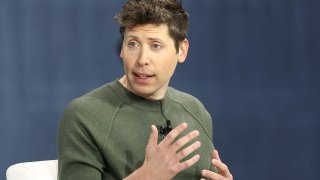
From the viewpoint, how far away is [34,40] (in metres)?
2.47

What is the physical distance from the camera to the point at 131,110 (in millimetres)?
1687

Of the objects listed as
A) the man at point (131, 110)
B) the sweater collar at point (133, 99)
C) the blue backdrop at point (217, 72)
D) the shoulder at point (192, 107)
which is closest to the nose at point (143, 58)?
the man at point (131, 110)

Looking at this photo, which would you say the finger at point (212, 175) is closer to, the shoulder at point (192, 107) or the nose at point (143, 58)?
the shoulder at point (192, 107)

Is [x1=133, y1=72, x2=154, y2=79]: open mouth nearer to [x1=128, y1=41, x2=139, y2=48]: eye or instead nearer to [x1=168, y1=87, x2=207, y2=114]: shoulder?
[x1=128, y1=41, x2=139, y2=48]: eye

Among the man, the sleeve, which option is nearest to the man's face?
the man

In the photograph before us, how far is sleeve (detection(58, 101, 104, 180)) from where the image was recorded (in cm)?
156

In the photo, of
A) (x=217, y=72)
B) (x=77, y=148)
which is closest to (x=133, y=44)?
(x=77, y=148)

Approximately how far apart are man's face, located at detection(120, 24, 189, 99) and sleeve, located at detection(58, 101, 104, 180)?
16 centimetres

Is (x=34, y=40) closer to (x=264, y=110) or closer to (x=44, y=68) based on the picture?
(x=44, y=68)

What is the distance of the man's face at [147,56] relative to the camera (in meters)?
1.62

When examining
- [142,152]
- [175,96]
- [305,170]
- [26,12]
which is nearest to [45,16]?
[26,12]

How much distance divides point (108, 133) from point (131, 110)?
0.36 feet

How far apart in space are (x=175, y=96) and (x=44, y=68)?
805 millimetres

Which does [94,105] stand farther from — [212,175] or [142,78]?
[212,175]
